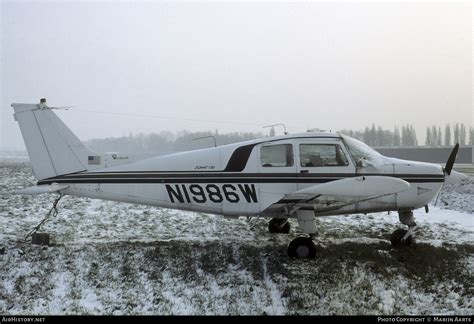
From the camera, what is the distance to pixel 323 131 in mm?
7641

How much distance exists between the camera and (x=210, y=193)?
745 centimetres

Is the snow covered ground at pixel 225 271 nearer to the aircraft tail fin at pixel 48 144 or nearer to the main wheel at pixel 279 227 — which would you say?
the main wheel at pixel 279 227

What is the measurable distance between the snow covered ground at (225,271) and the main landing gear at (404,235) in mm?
203

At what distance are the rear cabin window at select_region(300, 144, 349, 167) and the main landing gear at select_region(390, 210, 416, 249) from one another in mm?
1889

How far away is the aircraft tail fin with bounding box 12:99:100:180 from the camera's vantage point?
24.9 feet

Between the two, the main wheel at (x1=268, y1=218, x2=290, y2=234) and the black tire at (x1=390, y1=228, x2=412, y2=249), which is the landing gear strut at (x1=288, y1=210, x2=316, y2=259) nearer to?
the main wheel at (x1=268, y1=218, x2=290, y2=234)

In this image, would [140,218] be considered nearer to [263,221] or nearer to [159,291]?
[263,221]

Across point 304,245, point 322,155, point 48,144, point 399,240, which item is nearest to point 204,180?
point 304,245

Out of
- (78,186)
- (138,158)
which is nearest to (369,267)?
(138,158)

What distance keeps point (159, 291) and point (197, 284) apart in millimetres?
638

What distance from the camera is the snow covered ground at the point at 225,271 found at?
5523mm

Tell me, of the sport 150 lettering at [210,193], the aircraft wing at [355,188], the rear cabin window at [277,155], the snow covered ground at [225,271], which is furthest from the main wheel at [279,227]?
the aircraft wing at [355,188]

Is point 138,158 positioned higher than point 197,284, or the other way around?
point 138,158

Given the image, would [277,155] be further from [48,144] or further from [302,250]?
[48,144]
